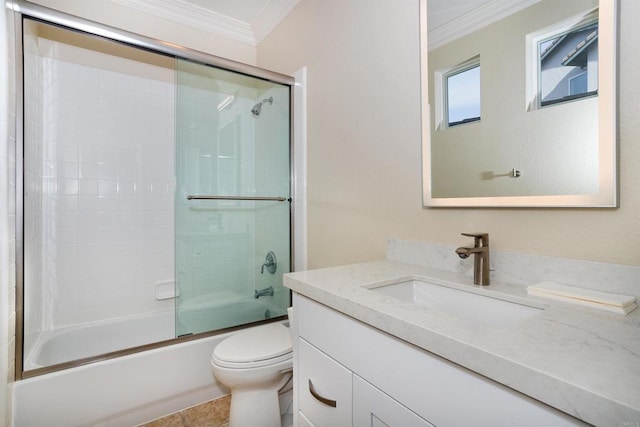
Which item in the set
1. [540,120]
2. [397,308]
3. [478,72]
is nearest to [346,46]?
[478,72]

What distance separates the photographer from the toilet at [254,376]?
137 cm

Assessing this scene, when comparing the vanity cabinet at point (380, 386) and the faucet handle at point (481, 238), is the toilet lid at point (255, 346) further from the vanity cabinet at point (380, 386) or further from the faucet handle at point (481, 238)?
the faucet handle at point (481, 238)

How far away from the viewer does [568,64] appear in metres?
0.84

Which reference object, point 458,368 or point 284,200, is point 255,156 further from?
point 458,368

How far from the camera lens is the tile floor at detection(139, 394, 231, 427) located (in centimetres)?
158

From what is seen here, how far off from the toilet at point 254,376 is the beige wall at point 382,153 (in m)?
0.58

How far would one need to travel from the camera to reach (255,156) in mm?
2086

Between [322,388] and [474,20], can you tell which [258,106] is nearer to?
[474,20]

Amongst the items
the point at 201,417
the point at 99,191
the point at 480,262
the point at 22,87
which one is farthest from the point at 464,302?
the point at 99,191

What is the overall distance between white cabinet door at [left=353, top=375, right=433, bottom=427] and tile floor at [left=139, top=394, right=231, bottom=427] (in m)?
1.17

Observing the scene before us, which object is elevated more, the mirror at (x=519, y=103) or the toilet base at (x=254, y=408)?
the mirror at (x=519, y=103)

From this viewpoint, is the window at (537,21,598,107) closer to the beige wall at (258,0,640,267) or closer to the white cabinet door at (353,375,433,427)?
the beige wall at (258,0,640,267)

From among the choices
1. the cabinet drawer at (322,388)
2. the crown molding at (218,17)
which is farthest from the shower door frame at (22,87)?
the cabinet drawer at (322,388)

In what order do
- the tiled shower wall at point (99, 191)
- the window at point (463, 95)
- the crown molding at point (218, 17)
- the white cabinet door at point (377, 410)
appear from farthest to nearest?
the crown molding at point (218, 17) < the tiled shower wall at point (99, 191) < the window at point (463, 95) < the white cabinet door at point (377, 410)
